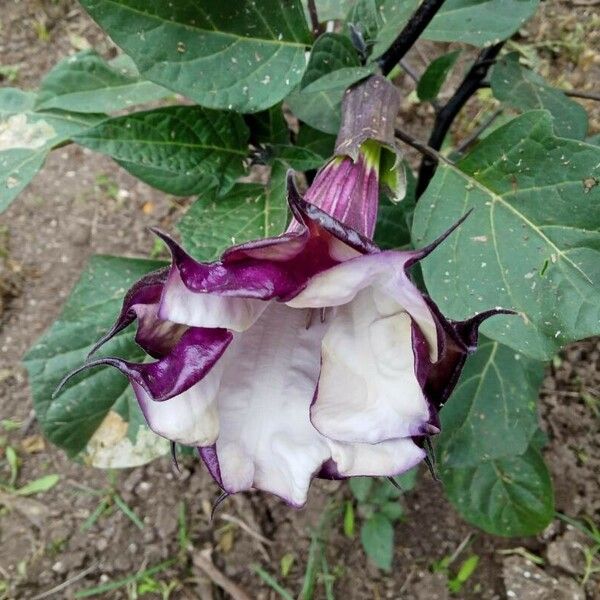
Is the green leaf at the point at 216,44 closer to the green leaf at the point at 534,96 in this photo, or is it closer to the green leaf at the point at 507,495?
the green leaf at the point at 534,96

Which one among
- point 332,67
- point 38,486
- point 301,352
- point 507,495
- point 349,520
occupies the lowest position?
point 38,486

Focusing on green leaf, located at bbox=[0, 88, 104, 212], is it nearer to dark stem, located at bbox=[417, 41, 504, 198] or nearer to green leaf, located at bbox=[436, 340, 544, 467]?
dark stem, located at bbox=[417, 41, 504, 198]

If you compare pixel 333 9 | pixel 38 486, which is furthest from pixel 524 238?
pixel 38 486

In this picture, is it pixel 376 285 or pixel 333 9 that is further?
pixel 333 9

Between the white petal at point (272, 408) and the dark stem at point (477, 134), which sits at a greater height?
the white petal at point (272, 408)

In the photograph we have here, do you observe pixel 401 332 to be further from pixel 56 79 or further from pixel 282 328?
pixel 56 79

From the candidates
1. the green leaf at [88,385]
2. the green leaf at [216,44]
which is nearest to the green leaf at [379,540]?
the green leaf at [88,385]

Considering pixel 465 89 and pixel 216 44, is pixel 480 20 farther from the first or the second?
pixel 216 44

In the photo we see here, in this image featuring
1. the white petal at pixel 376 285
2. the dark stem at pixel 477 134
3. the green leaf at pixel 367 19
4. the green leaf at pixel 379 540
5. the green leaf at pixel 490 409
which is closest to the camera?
the white petal at pixel 376 285
